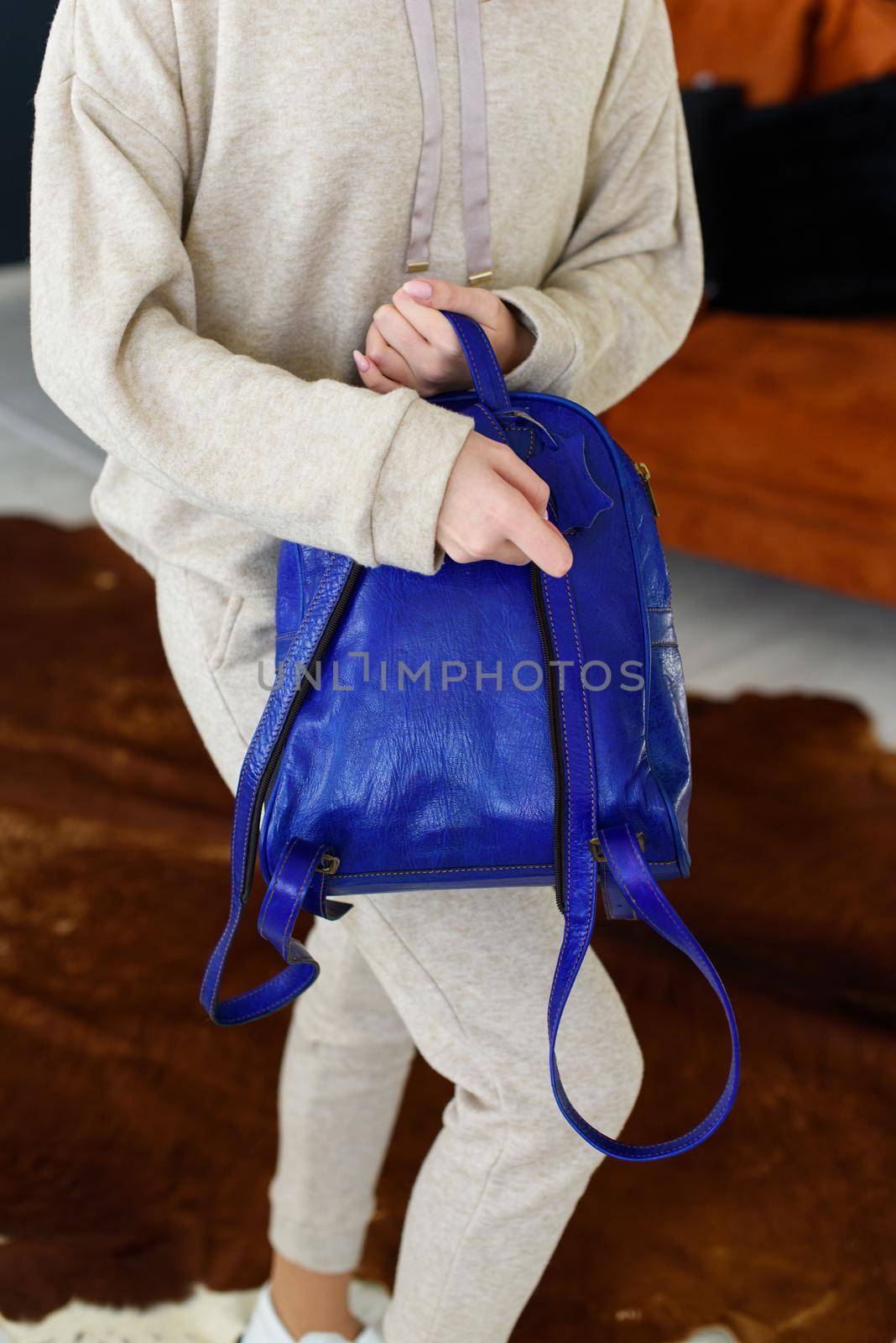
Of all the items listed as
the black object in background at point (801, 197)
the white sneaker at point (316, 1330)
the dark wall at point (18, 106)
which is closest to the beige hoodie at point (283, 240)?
the white sneaker at point (316, 1330)

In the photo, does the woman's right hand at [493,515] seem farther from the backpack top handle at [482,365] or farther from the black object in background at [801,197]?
the black object in background at [801,197]

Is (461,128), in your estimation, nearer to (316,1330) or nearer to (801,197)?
(316,1330)

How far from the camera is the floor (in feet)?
6.53

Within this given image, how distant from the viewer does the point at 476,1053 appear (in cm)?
74

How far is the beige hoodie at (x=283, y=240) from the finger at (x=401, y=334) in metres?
0.06

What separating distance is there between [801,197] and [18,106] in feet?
7.13

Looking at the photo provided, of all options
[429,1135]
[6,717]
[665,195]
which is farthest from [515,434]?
[6,717]

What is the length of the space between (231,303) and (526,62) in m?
0.23

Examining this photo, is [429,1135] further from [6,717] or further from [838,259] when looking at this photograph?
[838,259]

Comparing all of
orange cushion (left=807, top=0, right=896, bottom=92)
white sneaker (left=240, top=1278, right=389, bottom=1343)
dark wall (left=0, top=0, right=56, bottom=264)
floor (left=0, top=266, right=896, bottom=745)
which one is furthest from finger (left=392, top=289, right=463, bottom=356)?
dark wall (left=0, top=0, right=56, bottom=264)

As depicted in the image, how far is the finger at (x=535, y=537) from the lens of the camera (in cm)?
60

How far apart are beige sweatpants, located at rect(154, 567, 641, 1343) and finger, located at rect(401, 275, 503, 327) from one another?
214mm

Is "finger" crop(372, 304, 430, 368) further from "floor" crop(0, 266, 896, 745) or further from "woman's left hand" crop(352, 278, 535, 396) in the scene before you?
"floor" crop(0, 266, 896, 745)

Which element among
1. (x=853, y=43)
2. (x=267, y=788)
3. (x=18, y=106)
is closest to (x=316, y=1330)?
(x=267, y=788)
